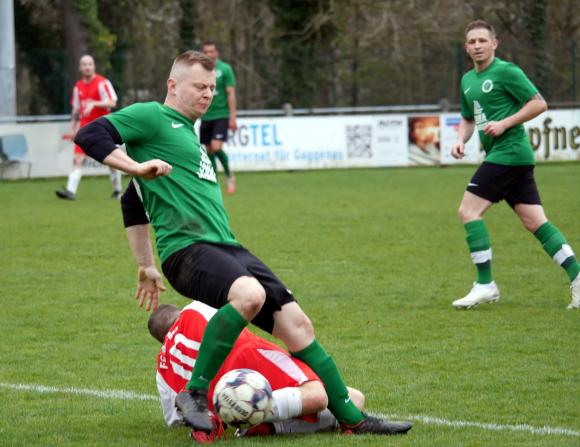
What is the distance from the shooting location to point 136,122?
5250 mm

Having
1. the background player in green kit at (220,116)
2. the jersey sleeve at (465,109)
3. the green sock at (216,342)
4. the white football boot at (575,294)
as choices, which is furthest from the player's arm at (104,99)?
the green sock at (216,342)

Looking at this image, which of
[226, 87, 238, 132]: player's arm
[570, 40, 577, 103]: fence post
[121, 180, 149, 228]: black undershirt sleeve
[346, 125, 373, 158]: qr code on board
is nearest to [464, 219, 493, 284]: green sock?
[121, 180, 149, 228]: black undershirt sleeve

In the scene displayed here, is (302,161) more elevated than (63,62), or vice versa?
(63,62)

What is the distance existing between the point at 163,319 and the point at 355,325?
8.29 feet

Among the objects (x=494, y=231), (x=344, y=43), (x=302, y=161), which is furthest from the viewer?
(x=344, y=43)

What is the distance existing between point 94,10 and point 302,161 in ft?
24.7

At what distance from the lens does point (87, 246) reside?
491 inches

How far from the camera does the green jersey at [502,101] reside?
8750mm

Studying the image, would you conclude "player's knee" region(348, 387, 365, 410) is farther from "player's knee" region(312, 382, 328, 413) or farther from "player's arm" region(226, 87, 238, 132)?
"player's arm" region(226, 87, 238, 132)

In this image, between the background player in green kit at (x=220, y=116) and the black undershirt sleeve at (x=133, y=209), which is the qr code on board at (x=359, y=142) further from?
the black undershirt sleeve at (x=133, y=209)

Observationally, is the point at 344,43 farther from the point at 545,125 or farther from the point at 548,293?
the point at 548,293

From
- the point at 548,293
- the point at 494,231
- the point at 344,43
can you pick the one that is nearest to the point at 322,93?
the point at 344,43

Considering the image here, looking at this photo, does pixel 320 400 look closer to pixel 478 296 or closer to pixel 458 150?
pixel 478 296

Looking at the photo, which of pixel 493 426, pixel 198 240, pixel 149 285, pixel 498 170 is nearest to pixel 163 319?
pixel 149 285
